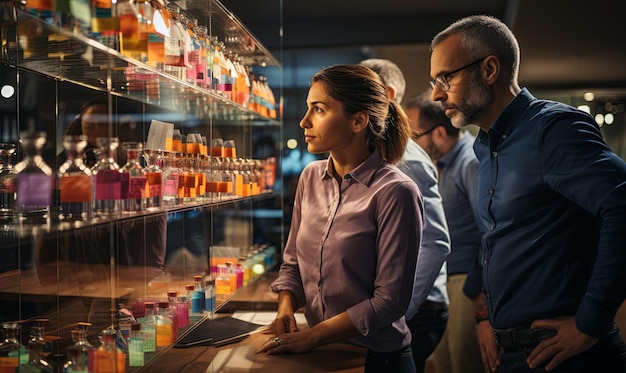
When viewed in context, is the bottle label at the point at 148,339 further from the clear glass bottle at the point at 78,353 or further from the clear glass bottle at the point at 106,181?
the clear glass bottle at the point at 106,181

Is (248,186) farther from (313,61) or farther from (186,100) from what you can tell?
(313,61)

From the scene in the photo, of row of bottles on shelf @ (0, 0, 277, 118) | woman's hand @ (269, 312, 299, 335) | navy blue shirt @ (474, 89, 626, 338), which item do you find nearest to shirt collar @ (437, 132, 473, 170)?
row of bottles on shelf @ (0, 0, 277, 118)

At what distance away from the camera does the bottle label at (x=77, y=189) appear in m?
1.55

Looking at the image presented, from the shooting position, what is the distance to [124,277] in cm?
184

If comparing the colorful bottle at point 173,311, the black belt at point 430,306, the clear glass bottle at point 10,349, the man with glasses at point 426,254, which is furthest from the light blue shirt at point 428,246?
the clear glass bottle at point 10,349

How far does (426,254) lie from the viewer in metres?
2.68

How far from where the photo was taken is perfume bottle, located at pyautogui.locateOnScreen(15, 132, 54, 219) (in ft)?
5.37

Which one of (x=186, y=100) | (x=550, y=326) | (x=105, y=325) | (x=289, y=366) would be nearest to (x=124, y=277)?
(x=105, y=325)

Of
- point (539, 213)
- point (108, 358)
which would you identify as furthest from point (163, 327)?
point (539, 213)

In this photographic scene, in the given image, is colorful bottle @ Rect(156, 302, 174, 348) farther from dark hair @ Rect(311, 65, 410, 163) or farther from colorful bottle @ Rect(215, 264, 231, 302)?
dark hair @ Rect(311, 65, 410, 163)

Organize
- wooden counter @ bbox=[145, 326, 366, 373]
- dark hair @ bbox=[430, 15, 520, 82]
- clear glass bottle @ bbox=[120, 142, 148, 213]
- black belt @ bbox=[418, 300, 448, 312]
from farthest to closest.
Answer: black belt @ bbox=[418, 300, 448, 312] → dark hair @ bbox=[430, 15, 520, 82] → wooden counter @ bbox=[145, 326, 366, 373] → clear glass bottle @ bbox=[120, 142, 148, 213]

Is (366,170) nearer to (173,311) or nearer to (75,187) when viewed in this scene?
(173,311)

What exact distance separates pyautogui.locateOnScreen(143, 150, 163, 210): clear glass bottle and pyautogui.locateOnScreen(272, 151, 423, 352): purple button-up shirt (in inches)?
20.6

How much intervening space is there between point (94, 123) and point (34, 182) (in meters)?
0.25
